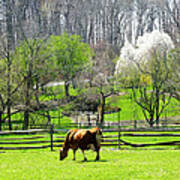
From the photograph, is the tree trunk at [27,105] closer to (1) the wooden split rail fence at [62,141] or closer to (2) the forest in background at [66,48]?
(2) the forest in background at [66,48]

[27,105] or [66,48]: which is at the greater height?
[66,48]

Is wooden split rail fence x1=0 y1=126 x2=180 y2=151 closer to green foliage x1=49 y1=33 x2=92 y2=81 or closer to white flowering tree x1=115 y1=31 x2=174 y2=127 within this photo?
white flowering tree x1=115 y1=31 x2=174 y2=127

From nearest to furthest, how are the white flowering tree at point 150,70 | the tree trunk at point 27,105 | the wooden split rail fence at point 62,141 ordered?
the wooden split rail fence at point 62,141, the tree trunk at point 27,105, the white flowering tree at point 150,70

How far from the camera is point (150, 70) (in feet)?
98.4

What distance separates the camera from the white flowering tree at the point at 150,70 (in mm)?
27922

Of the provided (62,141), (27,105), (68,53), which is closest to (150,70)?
(27,105)

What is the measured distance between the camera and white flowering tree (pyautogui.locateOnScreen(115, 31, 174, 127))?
27.9 meters

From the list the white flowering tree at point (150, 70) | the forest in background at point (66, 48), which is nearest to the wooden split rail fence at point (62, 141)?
the forest in background at point (66, 48)

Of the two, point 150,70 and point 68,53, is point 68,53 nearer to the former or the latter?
point 68,53

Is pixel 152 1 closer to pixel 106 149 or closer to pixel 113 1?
pixel 113 1

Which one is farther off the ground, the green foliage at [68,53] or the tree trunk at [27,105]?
the green foliage at [68,53]

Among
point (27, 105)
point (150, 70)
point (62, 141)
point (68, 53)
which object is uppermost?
point (68, 53)

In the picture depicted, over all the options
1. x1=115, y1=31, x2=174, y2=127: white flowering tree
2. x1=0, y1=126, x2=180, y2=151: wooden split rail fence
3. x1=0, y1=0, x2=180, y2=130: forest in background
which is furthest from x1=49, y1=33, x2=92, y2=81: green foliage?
x1=0, y1=126, x2=180, y2=151: wooden split rail fence

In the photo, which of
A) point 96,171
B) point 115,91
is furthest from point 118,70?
point 96,171
